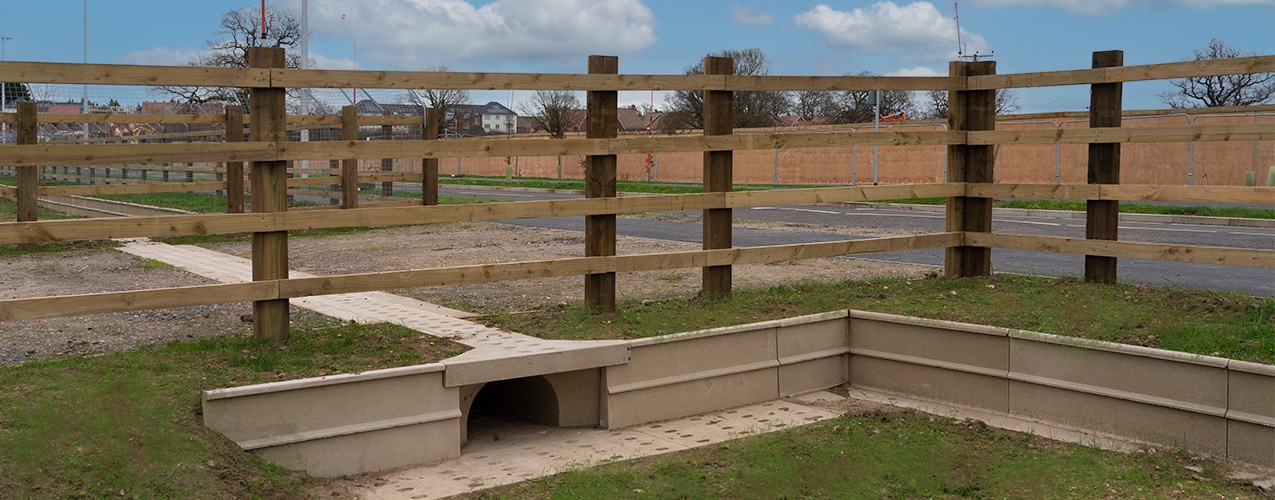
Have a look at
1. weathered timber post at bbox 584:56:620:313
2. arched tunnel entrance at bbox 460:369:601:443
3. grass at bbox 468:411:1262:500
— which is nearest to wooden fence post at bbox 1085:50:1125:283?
grass at bbox 468:411:1262:500

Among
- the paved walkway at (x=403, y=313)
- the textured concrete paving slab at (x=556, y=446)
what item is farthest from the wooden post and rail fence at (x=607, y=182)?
the textured concrete paving slab at (x=556, y=446)

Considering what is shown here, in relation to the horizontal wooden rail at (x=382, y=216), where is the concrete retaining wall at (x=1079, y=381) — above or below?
below

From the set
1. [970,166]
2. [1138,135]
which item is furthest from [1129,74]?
[970,166]

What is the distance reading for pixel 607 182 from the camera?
7.04 m

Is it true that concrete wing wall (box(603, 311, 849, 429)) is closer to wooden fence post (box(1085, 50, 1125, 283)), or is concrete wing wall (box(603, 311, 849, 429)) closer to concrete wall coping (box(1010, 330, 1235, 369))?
concrete wall coping (box(1010, 330, 1235, 369))

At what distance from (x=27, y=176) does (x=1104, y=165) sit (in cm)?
1261

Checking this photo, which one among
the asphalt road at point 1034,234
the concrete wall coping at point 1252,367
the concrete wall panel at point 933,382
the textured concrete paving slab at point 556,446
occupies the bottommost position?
the textured concrete paving slab at point 556,446

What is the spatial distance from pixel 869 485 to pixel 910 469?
1.17 ft

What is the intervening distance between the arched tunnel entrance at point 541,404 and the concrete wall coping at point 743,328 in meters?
0.39

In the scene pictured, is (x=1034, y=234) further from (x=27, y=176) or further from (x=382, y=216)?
(x=27, y=176)

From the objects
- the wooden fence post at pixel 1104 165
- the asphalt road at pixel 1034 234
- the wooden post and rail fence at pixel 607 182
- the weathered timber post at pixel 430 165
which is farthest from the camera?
the weathered timber post at pixel 430 165

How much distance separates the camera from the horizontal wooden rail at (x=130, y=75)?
17.6 ft

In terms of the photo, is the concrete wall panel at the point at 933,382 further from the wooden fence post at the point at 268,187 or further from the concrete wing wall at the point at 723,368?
the wooden fence post at the point at 268,187

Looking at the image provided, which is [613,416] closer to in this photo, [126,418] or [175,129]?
[126,418]
